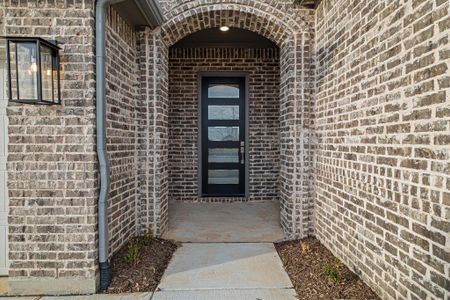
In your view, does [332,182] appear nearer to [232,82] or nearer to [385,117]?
[385,117]

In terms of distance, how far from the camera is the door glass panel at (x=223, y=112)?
723cm

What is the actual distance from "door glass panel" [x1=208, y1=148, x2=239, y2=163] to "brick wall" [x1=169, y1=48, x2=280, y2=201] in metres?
0.30

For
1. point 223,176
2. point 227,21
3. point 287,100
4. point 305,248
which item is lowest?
point 305,248

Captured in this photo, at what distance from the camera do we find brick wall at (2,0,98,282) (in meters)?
3.05

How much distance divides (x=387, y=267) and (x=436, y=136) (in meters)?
1.14

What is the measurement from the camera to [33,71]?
9.34 feet

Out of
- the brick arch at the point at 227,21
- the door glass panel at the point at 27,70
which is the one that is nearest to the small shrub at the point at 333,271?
the brick arch at the point at 227,21

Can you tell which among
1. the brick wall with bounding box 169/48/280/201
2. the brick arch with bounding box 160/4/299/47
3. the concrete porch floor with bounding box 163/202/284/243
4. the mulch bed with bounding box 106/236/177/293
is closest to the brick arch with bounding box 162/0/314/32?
the brick arch with bounding box 160/4/299/47

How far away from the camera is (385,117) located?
2.64m

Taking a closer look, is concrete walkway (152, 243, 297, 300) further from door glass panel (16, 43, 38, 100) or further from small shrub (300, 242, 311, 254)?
door glass panel (16, 43, 38, 100)

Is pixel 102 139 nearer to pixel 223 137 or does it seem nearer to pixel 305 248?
pixel 305 248

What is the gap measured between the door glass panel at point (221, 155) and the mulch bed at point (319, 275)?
10.5 feet

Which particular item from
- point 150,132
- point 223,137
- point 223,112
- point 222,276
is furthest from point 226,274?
point 223,112

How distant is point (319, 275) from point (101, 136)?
2437 millimetres
